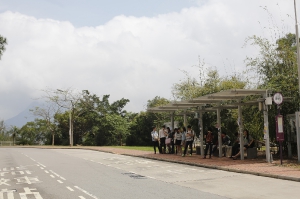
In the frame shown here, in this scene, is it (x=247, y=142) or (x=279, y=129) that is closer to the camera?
(x=279, y=129)

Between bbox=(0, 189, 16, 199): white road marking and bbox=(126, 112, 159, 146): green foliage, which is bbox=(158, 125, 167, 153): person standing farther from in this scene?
bbox=(126, 112, 159, 146): green foliage

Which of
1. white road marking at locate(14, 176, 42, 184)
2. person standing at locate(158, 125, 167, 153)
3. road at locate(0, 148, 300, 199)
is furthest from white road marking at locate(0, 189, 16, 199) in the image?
person standing at locate(158, 125, 167, 153)

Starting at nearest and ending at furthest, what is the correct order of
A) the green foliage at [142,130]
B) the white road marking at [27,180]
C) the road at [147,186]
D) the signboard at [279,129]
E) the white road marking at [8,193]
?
the road at [147,186] → the white road marking at [8,193] → the white road marking at [27,180] → the signboard at [279,129] → the green foliage at [142,130]

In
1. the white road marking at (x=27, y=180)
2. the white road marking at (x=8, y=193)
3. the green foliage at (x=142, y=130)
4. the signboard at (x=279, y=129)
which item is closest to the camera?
the white road marking at (x=8, y=193)

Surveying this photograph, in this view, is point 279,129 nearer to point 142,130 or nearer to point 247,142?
point 247,142

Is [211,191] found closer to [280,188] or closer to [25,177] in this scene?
[280,188]

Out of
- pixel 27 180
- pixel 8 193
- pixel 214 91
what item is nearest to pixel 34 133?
pixel 214 91

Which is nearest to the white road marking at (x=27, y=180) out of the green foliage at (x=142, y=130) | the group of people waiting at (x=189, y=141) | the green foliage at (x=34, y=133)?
the group of people waiting at (x=189, y=141)

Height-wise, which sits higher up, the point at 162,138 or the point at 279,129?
the point at 279,129

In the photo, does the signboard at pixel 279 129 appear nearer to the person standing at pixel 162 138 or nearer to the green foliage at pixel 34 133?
the person standing at pixel 162 138

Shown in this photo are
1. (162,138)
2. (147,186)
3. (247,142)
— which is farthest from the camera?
(162,138)

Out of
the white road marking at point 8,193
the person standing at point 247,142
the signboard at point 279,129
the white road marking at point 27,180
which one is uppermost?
the signboard at point 279,129

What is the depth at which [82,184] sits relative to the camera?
502 inches

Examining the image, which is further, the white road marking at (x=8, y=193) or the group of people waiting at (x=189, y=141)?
the group of people waiting at (x=189, y=141)
